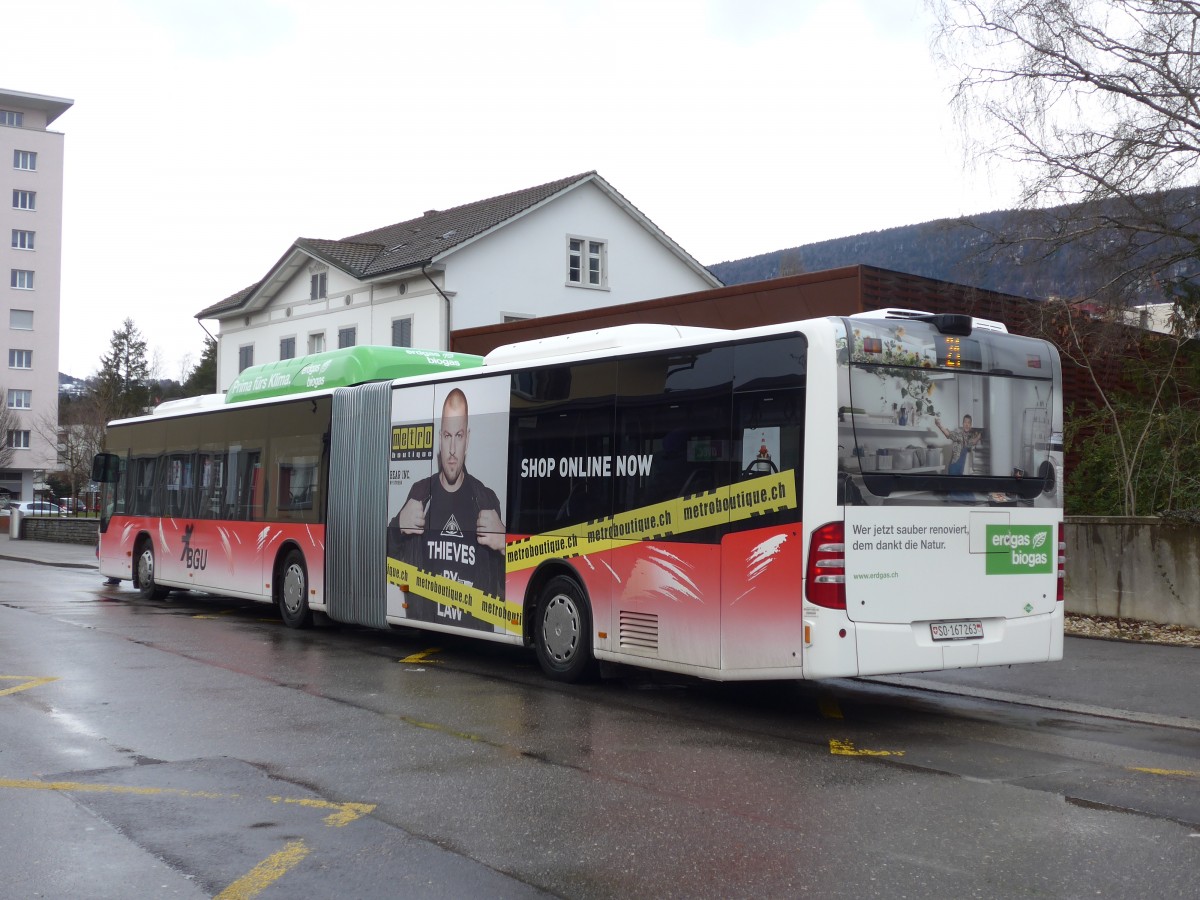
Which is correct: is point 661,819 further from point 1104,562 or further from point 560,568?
point 1104,562

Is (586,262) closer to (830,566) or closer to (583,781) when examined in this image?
(830,566)

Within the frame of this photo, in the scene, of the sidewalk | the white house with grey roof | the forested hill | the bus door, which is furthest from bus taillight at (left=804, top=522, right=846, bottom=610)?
the white house with grey roof

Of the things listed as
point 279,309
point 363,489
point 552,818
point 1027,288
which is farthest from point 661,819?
point 279,309

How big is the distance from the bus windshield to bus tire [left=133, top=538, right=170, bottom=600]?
46.7 ft

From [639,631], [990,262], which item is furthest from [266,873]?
[990,262]

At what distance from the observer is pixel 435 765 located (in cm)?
770

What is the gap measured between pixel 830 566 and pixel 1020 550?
6.16ft

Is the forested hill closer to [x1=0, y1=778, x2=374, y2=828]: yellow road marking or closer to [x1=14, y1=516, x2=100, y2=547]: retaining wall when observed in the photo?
[x1=0, y1=778, x2=374, y2=828]: yellow road marking

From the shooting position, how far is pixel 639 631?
10.3 metres

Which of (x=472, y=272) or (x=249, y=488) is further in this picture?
(x=472, y=272)

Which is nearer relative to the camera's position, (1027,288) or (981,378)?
(981,378)

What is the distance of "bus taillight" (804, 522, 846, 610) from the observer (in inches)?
347

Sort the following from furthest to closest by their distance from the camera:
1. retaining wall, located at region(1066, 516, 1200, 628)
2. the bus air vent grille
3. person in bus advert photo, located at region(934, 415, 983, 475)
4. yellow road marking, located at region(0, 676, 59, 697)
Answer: retaining wall, located at region(1066, 516, 1200, 628) < yellow road marking, located at region(0, 676, 59, 697) < the bus air vent grille < person in bus advert photo, located at region(934, 415, 983, 475)

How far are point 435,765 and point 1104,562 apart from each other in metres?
10.3
